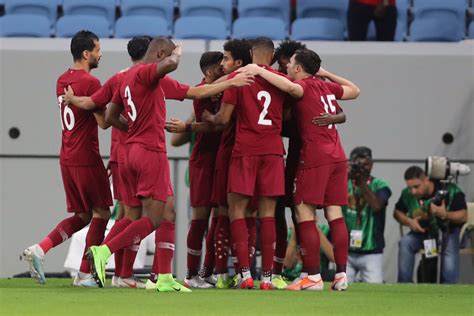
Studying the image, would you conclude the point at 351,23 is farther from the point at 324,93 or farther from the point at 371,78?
the point at 324,93

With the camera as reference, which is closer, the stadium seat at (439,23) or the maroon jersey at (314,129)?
the maroon jersey at (314,129)

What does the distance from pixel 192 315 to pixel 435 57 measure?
29.2ft

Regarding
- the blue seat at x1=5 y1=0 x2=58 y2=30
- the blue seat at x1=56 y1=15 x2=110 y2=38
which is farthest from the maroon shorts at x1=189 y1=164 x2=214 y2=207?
the blue seat at x1=5 y1=0 x2=58 y2=30

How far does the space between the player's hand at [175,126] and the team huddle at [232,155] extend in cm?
1

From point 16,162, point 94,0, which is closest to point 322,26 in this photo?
point 94,0

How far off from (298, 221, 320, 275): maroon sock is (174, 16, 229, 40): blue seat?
615 cm

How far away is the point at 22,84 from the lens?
1548 cm

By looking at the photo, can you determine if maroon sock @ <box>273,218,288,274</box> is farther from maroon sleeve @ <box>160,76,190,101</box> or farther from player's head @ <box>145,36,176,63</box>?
player's head @ <box>145,36,176,63</box>

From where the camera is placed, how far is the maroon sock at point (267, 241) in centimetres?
991

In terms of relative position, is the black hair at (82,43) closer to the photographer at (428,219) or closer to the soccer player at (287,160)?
the soccer player at (287,160)

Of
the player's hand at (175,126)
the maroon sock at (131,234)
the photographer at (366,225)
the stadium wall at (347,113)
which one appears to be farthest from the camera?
the stadium wall at (347,113)

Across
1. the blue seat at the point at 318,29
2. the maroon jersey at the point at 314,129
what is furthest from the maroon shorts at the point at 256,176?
the blue seat at the point at 318,29

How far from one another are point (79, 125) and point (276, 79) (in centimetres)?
161

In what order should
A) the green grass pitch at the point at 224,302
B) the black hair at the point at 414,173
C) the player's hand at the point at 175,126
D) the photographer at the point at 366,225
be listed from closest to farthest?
the green grass pitch at the point at 224,302 → the player's hand at the point at 175,126 → the photographer at the point at 366,225 → the black hair at the point at 414,173
